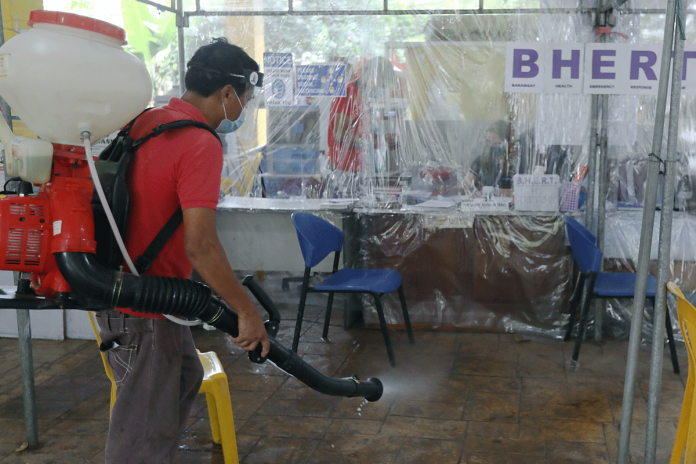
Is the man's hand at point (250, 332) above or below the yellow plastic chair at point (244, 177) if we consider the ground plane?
below

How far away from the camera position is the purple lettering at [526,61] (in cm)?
293

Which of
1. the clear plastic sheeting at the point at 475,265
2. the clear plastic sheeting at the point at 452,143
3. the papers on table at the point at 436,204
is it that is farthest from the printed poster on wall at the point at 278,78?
the papers on table at the point at 436,204

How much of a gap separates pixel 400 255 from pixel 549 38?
1.41m

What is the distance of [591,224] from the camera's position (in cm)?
347

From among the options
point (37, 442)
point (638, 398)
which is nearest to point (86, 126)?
point (37, 442)

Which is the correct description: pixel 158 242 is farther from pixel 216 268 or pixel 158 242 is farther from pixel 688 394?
pixel 688 394

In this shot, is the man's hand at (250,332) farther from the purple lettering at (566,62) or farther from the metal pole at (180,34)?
the metal pole at (180,34)

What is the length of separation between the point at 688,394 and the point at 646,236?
0.47 metres

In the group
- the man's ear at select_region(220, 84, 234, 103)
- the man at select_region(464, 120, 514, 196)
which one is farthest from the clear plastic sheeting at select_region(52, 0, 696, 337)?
the man's ear at select_region(220, 84, 234, 103)

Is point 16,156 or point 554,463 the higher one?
point 16,156

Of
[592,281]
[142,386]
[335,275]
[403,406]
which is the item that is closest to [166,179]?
[142,386]

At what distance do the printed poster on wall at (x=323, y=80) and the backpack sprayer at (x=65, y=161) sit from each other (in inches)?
92.7

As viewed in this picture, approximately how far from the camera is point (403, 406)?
106 inches

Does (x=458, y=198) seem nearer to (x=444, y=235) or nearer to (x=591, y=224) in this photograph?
(x=444, y=235)
